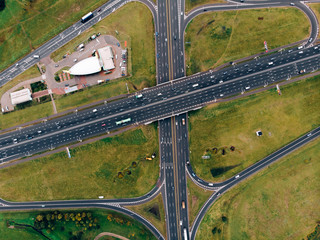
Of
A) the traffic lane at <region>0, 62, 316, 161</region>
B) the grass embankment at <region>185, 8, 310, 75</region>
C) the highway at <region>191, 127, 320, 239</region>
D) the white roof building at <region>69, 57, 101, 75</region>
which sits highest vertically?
the grass embankment at <region>185, 8, 310, 75</region>

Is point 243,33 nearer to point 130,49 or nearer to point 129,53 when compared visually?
point 130,49

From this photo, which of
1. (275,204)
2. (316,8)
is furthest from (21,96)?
(316,8)

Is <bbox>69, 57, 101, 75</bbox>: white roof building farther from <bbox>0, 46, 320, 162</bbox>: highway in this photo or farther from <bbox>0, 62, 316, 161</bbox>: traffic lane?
<bbox>0, 62, 316, 161</bbox>: traffic lane

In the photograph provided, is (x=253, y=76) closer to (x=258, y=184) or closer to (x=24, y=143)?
(x=258, y=184)

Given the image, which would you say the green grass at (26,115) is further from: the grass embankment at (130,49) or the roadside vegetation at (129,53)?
the grass embankment at (130,49)

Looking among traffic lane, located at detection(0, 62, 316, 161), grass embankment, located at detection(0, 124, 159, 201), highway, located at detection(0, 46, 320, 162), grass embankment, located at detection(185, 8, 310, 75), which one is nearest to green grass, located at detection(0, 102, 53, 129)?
grass embankment, located at detection(0, 124, 159, 201)

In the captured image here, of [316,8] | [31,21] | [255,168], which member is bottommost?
[255,168]
